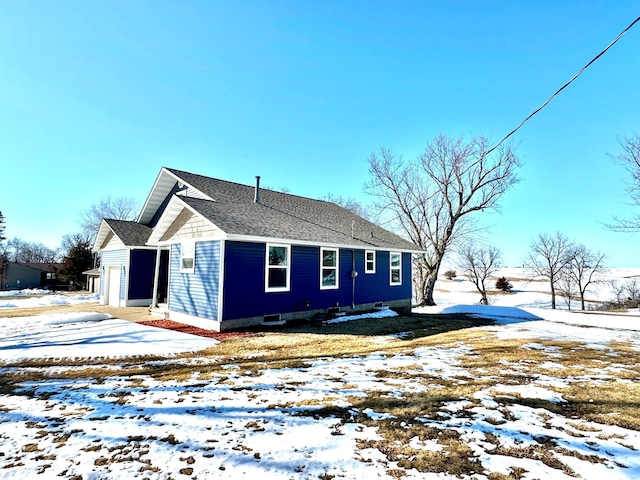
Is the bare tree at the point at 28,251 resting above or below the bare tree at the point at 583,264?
above

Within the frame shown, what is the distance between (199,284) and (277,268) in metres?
Answer: 2.66

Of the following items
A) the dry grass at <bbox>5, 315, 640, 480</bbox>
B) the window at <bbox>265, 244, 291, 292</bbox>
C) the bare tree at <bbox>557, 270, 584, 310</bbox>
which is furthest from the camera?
the bare tree at <bbox>557, 270, 584, 310</bbox>

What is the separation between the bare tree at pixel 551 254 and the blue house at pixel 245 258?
23.8 metres

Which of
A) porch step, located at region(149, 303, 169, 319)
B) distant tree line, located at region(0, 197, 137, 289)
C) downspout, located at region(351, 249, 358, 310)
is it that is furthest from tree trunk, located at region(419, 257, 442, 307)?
distant tree line, located at region(0, 197, 137, 289)

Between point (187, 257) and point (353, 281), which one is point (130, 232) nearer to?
point (187, 257)

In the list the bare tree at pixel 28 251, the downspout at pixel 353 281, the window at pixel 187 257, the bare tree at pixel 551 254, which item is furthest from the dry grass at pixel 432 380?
the bare tree at pixel 28 251

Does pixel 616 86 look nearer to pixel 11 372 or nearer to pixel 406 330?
pixel 406 330

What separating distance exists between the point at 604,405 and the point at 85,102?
18605mm

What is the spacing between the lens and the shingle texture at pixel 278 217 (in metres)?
10.9

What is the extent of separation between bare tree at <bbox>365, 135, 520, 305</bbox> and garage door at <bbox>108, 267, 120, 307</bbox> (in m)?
17.8

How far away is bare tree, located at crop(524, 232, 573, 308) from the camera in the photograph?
3266cm

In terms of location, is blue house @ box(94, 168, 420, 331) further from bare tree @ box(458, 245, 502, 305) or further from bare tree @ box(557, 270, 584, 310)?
bare tree @ box(557, 270, 584, 310)

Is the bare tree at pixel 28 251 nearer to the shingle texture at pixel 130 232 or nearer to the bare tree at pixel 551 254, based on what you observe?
the shingle texture at pixel 130 232

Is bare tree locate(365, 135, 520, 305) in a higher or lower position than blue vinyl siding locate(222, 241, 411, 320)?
higher
